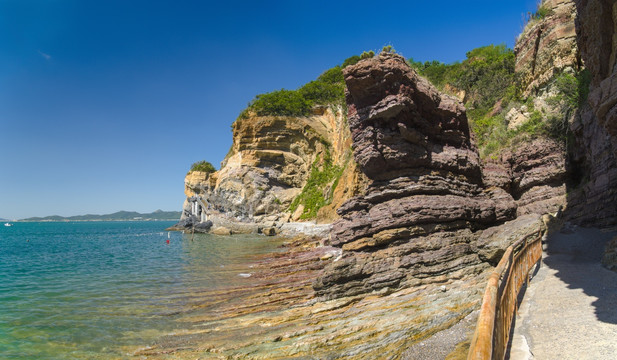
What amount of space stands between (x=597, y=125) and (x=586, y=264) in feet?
20.8

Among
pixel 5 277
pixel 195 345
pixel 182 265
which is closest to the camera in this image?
pixel 195 345

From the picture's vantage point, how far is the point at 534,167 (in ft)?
50.1

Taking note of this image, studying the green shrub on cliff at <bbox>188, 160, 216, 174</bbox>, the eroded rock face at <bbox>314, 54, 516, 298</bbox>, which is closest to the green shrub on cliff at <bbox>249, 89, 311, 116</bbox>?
the green shrub on cliff at <bbox>188, 160, 216, 174</bbox>

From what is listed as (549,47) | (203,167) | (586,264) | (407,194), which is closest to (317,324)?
(407,194)

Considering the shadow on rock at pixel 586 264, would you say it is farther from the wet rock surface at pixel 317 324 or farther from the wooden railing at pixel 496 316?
the wet rock surface at pixel 317 324

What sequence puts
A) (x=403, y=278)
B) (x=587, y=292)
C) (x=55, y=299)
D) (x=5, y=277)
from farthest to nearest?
(x=5, y=277)
(x=55, y=299)
(x=403, y=278)
(x=587, y=292)

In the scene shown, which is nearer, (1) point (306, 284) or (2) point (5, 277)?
(1) point (306, 284)

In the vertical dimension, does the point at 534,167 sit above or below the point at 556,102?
below

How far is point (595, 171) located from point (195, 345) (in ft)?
46.8

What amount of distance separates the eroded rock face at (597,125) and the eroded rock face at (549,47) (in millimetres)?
4546

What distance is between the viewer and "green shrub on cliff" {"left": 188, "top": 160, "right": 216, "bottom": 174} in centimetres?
6225

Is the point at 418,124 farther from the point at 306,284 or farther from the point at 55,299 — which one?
the point at 55,299

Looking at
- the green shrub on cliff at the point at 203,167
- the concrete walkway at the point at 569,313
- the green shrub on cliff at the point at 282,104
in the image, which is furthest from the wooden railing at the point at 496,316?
the green shrub on cliff at the point at 203,167

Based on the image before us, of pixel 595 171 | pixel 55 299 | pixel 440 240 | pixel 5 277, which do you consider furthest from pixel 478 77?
pixel 5 277
